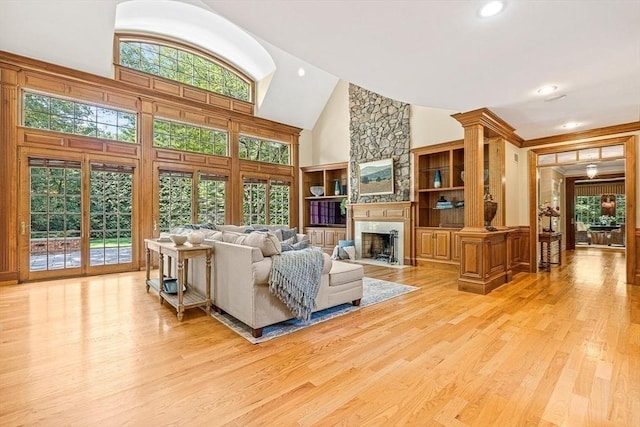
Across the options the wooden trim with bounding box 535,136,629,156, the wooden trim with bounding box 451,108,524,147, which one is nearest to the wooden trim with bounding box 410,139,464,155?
the wooden trim with bounding box 451,108,524,147

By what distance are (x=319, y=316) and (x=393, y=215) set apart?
4205 millimetres

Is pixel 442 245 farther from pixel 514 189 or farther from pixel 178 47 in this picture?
pixel 178 47

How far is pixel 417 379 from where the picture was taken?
6.95 ft

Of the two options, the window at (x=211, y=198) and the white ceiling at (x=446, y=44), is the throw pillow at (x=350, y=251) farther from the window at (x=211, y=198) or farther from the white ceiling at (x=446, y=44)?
the white ceiling at (x=446, y=44)

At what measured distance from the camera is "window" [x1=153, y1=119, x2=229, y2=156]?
21.2 ft

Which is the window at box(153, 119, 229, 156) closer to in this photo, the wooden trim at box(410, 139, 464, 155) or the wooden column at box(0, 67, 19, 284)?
Answer: the wooden column at box(0, 67, 19, 284)

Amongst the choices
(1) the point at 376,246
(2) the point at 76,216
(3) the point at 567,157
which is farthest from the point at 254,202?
(3) the point at 567,157

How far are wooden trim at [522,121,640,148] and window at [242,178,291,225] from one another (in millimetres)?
5808

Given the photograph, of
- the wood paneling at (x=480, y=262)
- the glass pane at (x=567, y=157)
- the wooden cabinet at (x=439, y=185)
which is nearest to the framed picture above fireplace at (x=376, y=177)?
the wooden cabinet at (x=439, y=185)

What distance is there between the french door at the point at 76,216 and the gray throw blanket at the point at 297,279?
4.49 meters

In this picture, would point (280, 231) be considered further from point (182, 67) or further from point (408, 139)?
point (182, 67)

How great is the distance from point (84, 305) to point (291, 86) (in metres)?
6.31

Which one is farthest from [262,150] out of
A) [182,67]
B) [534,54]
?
[534,54]

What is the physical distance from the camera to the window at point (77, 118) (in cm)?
512
